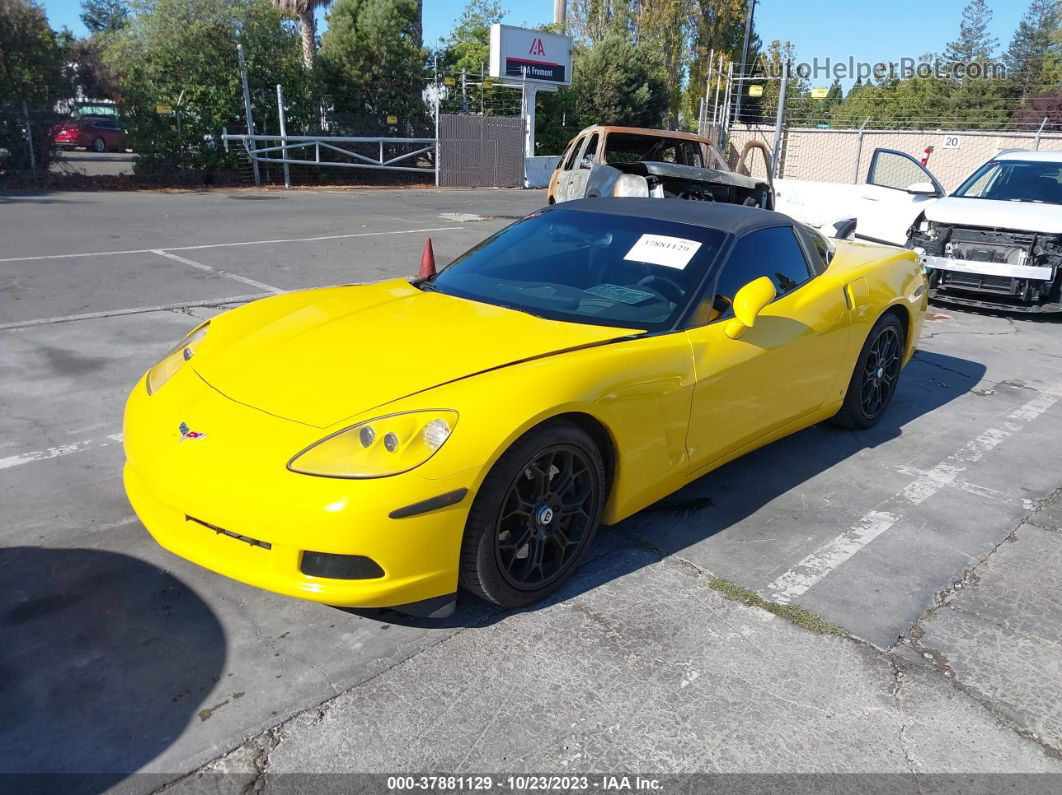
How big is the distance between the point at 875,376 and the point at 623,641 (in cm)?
287

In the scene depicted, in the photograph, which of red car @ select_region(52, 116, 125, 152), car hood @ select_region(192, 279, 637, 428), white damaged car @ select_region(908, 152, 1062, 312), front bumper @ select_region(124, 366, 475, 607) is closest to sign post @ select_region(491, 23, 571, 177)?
red car @ select_region(52, 116, 125, 152)

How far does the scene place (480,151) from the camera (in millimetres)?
24375

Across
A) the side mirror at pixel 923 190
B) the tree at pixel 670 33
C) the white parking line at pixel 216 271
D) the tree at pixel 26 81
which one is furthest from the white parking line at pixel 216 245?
the tree at pixel 670 33

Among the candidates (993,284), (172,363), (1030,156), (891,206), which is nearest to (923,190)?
(891,206)

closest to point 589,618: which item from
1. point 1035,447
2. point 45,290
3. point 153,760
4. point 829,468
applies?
point 153,760

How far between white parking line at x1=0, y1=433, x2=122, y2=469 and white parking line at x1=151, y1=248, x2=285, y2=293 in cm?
389

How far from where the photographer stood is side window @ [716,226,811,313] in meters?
3.75

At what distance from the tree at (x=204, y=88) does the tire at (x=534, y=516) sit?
1951cm

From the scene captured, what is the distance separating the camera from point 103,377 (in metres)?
5.27

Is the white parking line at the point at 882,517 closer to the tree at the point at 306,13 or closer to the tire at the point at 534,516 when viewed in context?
the tire at the point at 534,516

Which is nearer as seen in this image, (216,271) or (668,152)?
(216,271)

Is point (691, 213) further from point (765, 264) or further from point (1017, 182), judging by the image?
point (1017, 182)

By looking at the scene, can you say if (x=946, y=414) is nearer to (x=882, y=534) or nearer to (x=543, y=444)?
(x=882, y=534)

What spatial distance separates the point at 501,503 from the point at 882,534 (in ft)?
6.61
